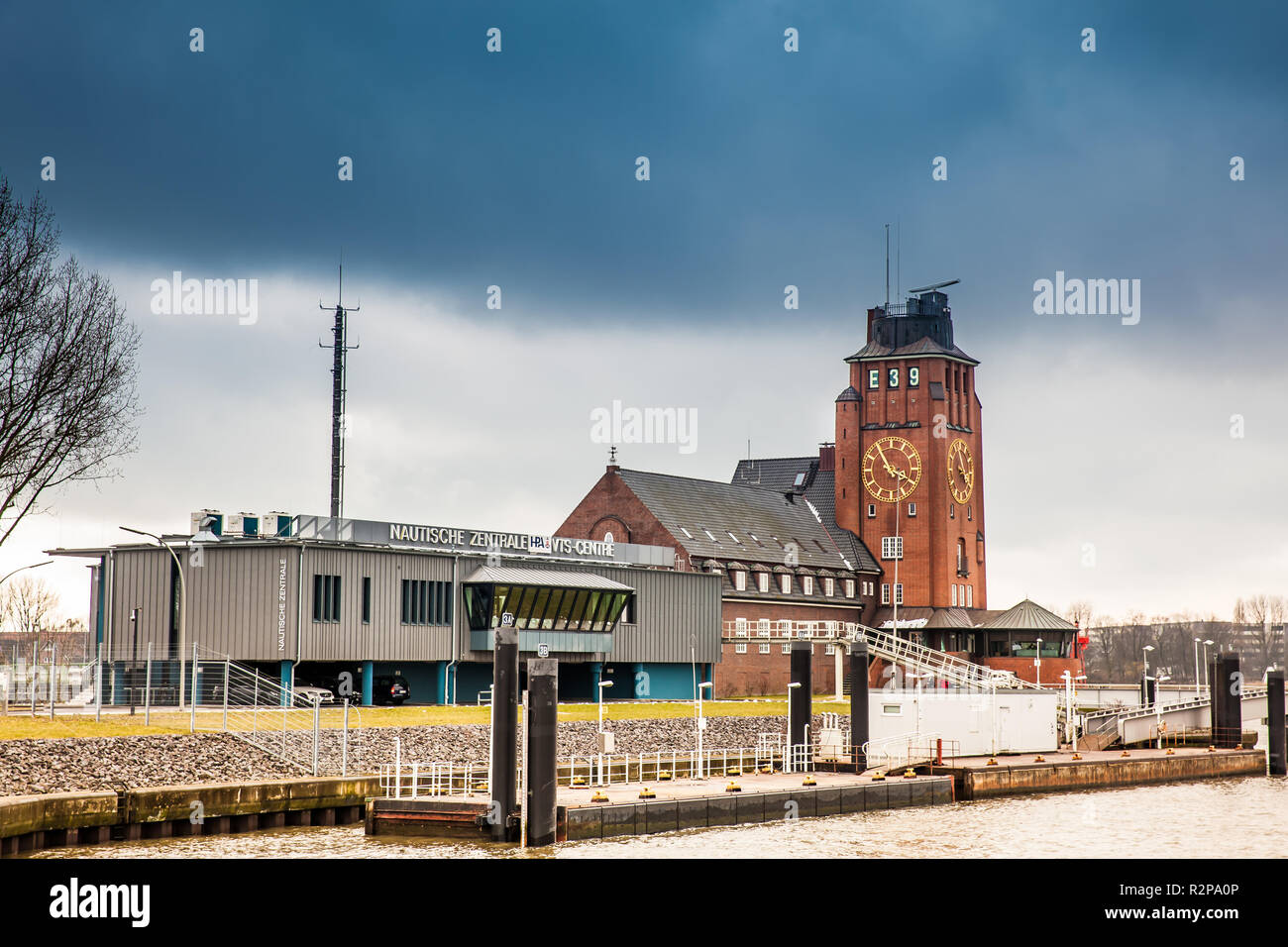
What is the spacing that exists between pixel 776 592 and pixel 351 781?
208 feet

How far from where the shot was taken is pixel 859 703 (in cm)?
5556

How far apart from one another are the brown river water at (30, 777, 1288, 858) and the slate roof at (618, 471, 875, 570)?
47.4 meters

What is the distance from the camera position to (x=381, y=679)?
7088cm

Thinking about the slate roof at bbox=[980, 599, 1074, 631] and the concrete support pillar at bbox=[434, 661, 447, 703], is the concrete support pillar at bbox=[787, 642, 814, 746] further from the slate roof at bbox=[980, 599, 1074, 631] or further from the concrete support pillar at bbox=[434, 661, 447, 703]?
the slate roof at bbox=[980, 599, 1074, 631]

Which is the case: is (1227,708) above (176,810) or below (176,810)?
above

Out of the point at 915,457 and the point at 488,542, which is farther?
the point at 915,457

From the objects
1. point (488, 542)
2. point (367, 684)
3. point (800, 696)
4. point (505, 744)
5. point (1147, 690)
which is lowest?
point (1147, 690)

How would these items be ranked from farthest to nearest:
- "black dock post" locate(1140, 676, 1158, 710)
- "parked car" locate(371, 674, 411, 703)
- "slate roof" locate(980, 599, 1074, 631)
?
"slate roof" locate(980, 599, 1074, 631) < "black dock post" locate(1140, 676, 1158, 710) < "parked car" locate(371, 674, 411, 703)

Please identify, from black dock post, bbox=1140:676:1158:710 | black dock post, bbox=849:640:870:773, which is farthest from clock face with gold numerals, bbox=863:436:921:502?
black dock post, bbox=849:640:870:773

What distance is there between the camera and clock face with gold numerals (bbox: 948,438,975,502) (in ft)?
385

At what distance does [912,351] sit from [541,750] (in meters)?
84.4

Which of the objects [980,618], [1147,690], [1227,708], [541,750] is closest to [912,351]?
[980,618]

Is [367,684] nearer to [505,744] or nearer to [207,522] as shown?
[207,522]
